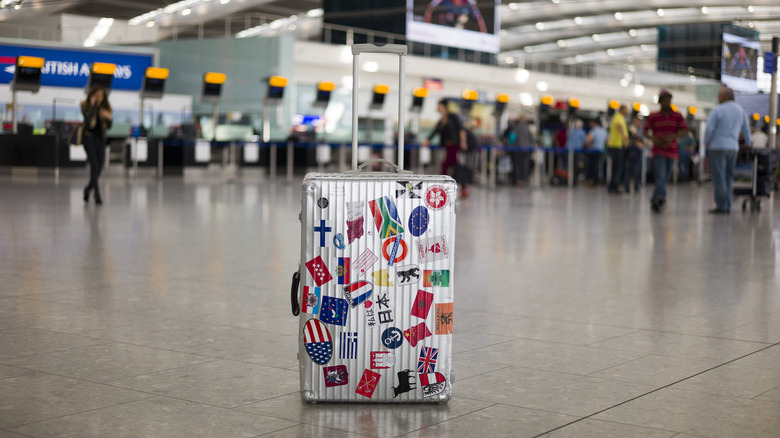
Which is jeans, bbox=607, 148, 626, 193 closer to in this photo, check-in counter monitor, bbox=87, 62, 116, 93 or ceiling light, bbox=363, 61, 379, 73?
check-in counter monitor, bbox=87, 62, 116, 93

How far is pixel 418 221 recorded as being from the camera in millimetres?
2814

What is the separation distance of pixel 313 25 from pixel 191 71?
3.85 meters

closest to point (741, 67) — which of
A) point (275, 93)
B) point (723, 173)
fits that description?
point (723, 173)

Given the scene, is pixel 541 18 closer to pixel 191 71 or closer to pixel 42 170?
pixel 191 71

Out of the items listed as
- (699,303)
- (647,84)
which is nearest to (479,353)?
(699,303)

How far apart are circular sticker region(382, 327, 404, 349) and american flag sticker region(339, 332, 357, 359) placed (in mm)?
91

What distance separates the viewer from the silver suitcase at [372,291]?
Answer: 9.12ft

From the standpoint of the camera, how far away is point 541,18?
144 feet

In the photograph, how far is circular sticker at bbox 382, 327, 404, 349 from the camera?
280cm

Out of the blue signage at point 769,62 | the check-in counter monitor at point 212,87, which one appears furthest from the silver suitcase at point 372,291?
the check-in counter monitor at point 212,87

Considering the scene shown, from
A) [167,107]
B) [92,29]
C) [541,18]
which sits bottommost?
[167,107]

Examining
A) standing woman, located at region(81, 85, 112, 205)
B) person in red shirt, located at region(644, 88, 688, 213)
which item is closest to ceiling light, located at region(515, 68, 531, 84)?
person in red shirt, located at region(644, 88, 688, 213)

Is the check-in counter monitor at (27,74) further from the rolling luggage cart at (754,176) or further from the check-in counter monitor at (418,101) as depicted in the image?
the rolling luggage cart at (754,176)

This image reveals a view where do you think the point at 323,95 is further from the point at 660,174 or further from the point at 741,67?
the point at 660,174
